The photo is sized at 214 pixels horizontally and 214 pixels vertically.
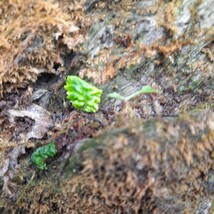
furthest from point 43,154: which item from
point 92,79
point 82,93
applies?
point 92,79

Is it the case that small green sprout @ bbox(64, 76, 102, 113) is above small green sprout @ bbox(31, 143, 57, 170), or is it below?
above

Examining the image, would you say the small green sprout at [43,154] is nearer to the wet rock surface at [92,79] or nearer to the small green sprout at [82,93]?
the wet rock surface at [92,79]

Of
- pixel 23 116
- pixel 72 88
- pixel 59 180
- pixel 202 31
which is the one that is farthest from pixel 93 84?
pixel 202 31

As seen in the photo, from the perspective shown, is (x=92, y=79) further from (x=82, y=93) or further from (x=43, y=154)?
(x=43, y=154)

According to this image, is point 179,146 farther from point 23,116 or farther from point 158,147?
point 23,116

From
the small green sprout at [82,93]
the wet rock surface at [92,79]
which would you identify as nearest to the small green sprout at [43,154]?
the wet rock surface at [92,79]

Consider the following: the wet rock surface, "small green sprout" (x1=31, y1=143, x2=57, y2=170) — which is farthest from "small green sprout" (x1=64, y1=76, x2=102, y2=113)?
"small green sprout" (x1=31, y1=143, x2=57, y2=170)

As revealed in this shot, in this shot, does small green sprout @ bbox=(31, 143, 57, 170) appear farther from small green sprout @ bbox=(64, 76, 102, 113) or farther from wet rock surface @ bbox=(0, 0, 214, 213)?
small green sprout @ bbox=(64, 76, 102, 113)
